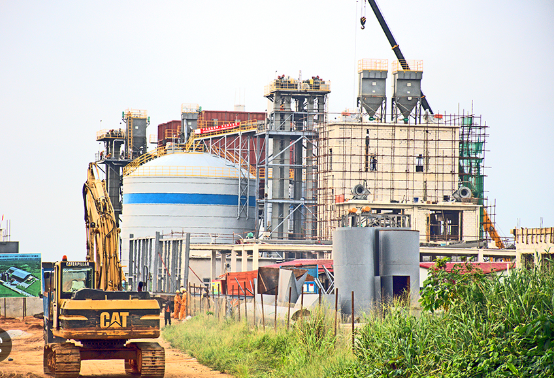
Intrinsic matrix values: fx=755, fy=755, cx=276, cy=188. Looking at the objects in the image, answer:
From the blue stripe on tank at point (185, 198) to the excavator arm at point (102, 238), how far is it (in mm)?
42429

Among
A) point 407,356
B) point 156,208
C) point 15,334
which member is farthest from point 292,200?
point 407,356

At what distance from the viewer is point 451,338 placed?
1255 cm

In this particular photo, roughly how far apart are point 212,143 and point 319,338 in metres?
59.5

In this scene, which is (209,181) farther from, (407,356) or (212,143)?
(407,356)

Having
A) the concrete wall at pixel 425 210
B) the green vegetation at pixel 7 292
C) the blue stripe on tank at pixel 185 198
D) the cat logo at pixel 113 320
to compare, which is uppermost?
the blue stripe on tank at pixel 185 198

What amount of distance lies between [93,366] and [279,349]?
5.75 meters

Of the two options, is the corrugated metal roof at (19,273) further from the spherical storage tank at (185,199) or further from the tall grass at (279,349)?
the tall grass at (279,349)

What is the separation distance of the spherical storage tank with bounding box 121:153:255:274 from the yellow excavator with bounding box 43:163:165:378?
44.4 m

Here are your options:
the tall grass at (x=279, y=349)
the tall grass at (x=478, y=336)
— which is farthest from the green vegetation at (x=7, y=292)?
the tall grass at (x=478, y=336)

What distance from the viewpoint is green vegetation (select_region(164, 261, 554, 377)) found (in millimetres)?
11227

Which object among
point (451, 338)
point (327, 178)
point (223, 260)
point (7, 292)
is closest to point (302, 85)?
point (327, 178)

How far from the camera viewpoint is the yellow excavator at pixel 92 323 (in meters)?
17.5

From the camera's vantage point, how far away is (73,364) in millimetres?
17438

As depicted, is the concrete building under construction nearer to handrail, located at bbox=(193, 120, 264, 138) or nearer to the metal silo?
handrail, located at bbox=(193, 120, 264, 138)
